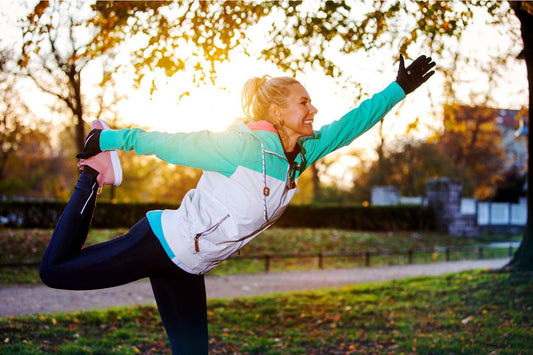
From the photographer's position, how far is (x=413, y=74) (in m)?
3.62

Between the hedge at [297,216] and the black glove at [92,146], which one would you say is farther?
the hedge at [297,216]

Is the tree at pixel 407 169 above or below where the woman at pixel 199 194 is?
above

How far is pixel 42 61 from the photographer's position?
2005 cm

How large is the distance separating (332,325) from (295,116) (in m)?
5.40

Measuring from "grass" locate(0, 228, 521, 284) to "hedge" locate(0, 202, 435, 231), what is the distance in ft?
4.78

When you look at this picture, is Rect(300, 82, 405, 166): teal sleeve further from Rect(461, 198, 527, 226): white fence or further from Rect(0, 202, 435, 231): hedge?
Rect(461, 198, 527, 226): white fence

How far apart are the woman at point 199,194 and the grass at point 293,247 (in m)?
8.46

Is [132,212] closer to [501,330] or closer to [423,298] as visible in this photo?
[423,298]

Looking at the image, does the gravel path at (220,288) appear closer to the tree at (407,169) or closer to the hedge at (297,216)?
the hedge at (297,216)

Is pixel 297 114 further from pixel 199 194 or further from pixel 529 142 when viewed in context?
pixel 529 142

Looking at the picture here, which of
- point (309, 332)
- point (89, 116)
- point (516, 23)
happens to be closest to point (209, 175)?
point (309, 332)

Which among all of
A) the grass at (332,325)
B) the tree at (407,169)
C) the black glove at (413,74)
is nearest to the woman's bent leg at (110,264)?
the black glove at (413,74)

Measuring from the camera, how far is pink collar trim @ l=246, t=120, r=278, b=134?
2992mm

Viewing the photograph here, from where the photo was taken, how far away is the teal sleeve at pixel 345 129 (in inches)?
132
